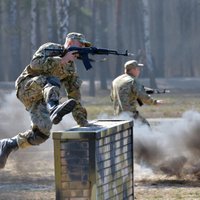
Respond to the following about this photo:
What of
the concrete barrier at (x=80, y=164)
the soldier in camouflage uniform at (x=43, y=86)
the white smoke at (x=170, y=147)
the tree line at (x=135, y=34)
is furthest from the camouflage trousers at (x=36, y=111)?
the tree line at (x=135, y=34)

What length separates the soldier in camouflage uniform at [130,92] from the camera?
1384cm

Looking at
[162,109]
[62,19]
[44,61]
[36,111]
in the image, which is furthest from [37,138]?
[62,19]

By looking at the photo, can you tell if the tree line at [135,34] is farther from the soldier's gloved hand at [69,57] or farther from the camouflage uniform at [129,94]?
the soldier's gloved hand at [69,57]

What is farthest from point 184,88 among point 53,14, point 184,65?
point 184,65

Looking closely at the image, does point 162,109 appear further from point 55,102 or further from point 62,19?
point 55,102

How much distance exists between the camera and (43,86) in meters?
10.0

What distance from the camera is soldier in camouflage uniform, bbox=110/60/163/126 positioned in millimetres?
13844

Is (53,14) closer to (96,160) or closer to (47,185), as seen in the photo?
(47,185)

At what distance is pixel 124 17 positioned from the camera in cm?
5759

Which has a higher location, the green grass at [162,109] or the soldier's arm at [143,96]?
the soldier's arm at [143,96]

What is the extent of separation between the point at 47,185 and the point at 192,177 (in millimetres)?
2014

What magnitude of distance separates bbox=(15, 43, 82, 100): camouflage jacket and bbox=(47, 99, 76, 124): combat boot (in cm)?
71

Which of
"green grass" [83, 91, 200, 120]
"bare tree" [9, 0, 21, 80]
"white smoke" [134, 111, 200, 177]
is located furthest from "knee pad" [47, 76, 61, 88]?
"bare tree" [9, 0, 21, 80]

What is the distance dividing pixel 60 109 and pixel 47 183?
338 cm
